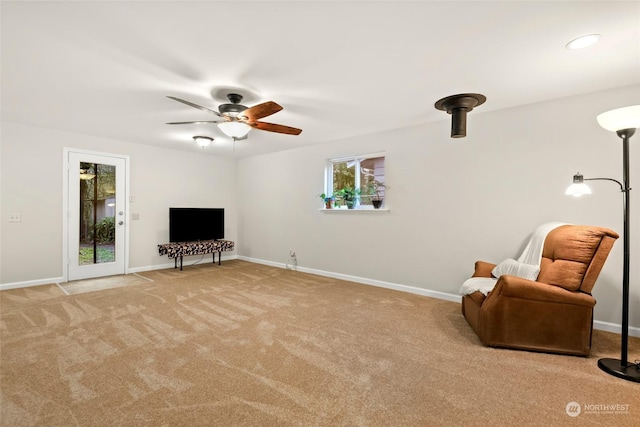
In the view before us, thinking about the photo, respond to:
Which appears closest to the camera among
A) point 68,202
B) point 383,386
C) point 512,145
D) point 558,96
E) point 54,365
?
point 383,386

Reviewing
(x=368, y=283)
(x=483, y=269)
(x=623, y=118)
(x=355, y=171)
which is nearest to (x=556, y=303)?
(x=483, y=269)

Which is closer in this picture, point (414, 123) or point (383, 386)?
point (383, 386)

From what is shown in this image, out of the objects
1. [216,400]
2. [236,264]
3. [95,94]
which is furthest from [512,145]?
[236,264]

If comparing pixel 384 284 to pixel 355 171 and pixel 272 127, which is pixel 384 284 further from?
pixel 272 127

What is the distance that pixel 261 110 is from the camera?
2.81 meters

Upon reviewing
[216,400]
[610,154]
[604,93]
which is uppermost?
[604,93]

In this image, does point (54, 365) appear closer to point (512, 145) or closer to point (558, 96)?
point (512, 145)

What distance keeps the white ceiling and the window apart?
1.28 meters

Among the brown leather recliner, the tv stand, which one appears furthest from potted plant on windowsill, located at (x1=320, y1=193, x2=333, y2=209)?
the brown leather recliner

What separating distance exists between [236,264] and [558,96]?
5849 mm

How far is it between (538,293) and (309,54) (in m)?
2.67

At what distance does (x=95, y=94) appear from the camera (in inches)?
120

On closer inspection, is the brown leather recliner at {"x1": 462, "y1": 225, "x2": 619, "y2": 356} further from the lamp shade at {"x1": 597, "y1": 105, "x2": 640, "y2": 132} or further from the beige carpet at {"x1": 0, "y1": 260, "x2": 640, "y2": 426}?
the lamp shade at {"x1": 597, "y1": 105, "x2": 640, "y2": 132}

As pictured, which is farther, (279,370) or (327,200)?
(327,200)
